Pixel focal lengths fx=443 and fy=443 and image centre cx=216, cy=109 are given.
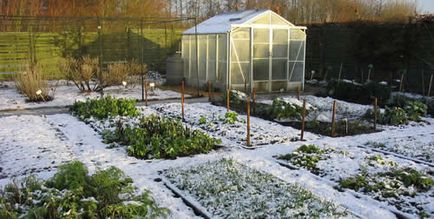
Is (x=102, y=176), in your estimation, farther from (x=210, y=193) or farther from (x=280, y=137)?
(x=280, y=137)

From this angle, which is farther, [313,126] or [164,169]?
[313,126]

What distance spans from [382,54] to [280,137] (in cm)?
880

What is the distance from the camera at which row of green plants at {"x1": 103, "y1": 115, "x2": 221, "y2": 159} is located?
7032 millimetres

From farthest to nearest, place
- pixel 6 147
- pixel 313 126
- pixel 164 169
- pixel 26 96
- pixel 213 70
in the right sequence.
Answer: pixel 213 70, pixel 26 96, pixel 313 126, pixel 6 147, pixel 164 169

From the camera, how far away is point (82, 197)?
432 cm

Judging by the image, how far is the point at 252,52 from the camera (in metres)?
14.1

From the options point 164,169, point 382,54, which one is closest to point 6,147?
point 164,169

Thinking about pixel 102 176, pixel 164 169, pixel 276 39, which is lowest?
pixel 164 169

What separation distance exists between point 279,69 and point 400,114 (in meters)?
5.55

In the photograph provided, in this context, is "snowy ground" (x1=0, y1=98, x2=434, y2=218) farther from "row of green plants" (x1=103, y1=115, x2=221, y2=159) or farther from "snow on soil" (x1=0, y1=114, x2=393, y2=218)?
"row of green plants" (x1=103, y1=115, x2=221, y2=159)

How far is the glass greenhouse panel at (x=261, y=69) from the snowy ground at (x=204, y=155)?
4.40m

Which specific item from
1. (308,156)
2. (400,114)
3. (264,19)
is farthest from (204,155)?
(264,19)

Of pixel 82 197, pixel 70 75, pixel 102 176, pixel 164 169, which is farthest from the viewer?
pixel 70 75

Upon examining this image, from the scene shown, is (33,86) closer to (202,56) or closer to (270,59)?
(202,56)
